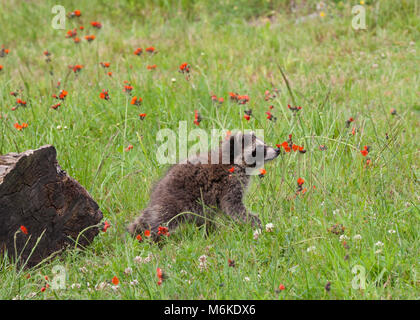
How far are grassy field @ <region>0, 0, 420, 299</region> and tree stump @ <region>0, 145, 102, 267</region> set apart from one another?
180 mm

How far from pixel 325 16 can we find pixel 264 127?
484cm

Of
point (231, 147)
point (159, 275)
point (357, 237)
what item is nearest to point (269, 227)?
point (357, 237)

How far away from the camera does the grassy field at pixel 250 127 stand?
3.63 metres

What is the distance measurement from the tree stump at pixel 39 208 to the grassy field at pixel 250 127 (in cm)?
18

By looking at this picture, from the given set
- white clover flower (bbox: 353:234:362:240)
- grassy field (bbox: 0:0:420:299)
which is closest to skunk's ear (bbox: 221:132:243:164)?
grassy field (bbox: 0:0:420:299)

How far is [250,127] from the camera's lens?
6.11 metres

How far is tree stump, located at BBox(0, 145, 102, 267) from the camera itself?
13.5 feet

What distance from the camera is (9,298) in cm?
369

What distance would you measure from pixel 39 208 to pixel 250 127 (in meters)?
2.69

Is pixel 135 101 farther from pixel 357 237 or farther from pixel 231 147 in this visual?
pixel 357 237

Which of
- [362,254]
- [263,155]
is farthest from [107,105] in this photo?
[362,254]

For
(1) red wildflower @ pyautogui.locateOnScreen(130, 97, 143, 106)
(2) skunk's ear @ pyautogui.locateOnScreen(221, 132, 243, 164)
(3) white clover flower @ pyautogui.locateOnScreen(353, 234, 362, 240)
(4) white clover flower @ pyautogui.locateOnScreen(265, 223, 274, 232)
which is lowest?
(4) white clover flower @ pyautogui.locateOnScreen(265, 223, 274, 232)

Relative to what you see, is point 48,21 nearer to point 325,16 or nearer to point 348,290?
point 325,16

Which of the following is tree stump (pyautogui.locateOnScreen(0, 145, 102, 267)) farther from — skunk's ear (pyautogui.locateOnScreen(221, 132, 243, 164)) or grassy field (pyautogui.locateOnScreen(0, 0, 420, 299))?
skunk's ear (pyautogui.locateOnScreen(221, 132, 243, 164))
